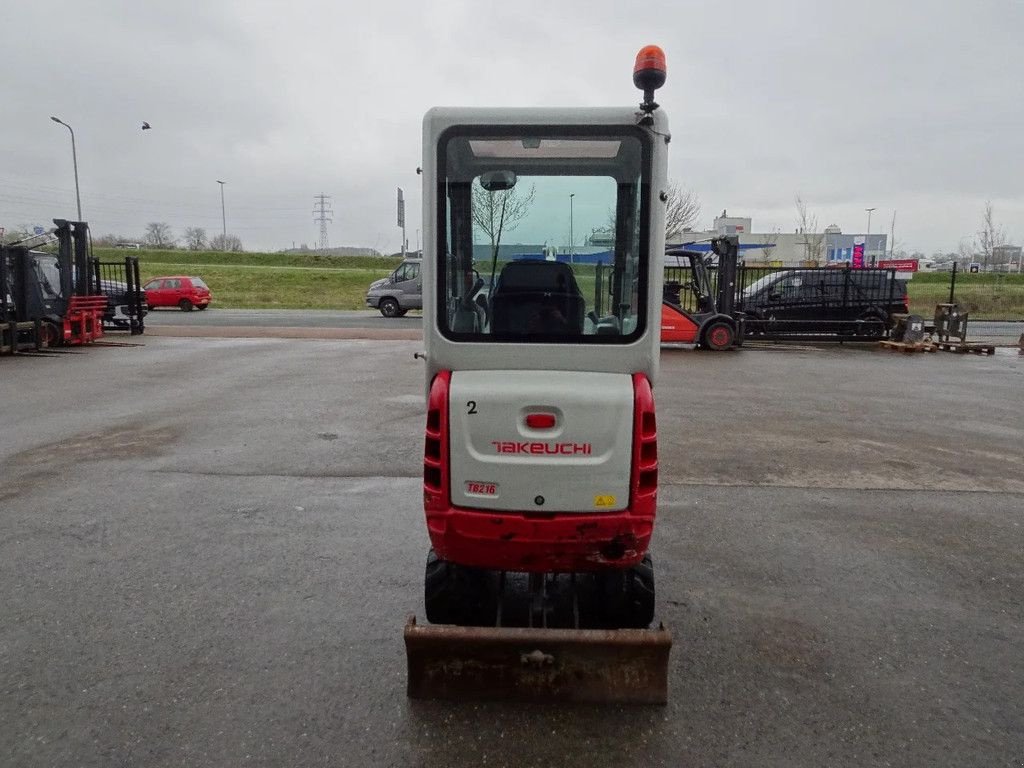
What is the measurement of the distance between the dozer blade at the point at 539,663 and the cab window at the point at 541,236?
1.33 metres

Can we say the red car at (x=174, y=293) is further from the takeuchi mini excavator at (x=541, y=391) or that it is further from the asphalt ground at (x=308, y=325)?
the takeuchi mini excavator at (x=541, y=391)

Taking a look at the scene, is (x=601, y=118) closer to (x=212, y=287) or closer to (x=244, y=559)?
(x=244, y=559)

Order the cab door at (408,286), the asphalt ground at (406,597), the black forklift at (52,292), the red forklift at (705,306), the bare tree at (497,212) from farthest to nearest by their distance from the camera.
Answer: the cab door at (408,286) → the red forklift at (705,306) → the black forklift at (52,292) → the bare tree at (497,212) → the asphalt ground at (406,597)

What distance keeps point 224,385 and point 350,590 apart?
8.58m

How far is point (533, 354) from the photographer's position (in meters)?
3.45

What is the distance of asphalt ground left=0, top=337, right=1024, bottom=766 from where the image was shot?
10.2 feet

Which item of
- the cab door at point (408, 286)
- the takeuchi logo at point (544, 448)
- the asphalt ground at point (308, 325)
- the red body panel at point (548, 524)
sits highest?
the cab door at point (408, 286)

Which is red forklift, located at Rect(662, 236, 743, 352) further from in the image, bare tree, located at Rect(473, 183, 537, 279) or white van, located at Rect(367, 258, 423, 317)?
bare tree, located at Rect(473, 183, 537, 279)

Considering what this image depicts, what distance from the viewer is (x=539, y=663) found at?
319 cm

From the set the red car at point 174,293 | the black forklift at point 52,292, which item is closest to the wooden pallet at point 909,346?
the black forklift at point 52,292

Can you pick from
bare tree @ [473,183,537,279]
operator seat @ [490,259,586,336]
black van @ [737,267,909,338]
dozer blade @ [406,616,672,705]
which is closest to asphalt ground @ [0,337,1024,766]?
dozer blade @ [406,616,672,705]

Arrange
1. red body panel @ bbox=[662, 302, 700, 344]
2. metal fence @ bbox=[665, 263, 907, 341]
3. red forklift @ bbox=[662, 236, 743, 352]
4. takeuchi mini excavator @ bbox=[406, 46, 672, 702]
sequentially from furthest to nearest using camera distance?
metal fence @ bbox=[665, 263, 907, 341], red body panel @ bbox=[662, 302, 700, 344], red forklift @ bbox=[662, 236, 743, 352], takeuchi mini excavator @ bbox=[406, 46, 672, 702]

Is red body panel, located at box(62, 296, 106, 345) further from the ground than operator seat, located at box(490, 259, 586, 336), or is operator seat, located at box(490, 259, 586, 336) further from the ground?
operator seat, located at box(490, 259, 586, 336)

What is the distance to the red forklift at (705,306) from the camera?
692 inches
